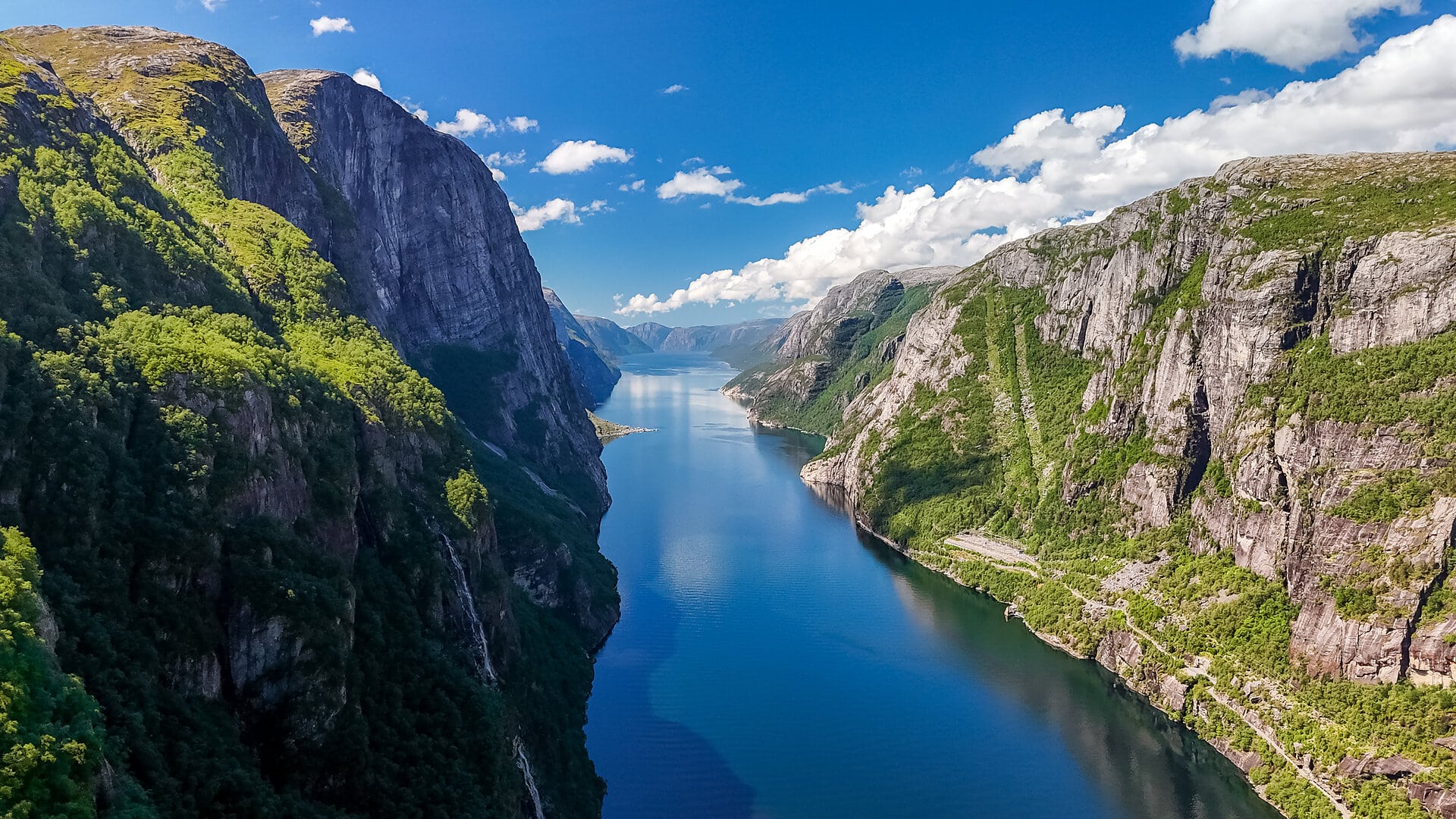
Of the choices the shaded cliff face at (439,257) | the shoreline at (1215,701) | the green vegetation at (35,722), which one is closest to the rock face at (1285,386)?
the shoreline at (1215,701)

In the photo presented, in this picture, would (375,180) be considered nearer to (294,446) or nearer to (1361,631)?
(294,446)

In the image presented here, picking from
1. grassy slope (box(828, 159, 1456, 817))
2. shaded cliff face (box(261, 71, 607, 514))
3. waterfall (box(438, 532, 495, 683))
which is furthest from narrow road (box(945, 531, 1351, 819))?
waterfall (box(438, 532, 495, 683))

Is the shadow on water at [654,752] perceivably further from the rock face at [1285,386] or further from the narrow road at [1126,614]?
the rock face at [1285,386]

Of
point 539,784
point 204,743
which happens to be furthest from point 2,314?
point 539,784

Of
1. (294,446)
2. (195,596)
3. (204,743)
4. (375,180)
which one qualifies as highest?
(375,180)

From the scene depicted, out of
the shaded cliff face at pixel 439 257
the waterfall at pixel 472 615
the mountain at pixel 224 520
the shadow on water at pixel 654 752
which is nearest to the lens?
the mountain at pixel 224 520

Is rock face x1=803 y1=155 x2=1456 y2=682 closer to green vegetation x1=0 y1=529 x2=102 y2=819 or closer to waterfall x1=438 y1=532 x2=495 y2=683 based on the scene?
waterfall x1=438 y1=532 x2=495 y2=683
